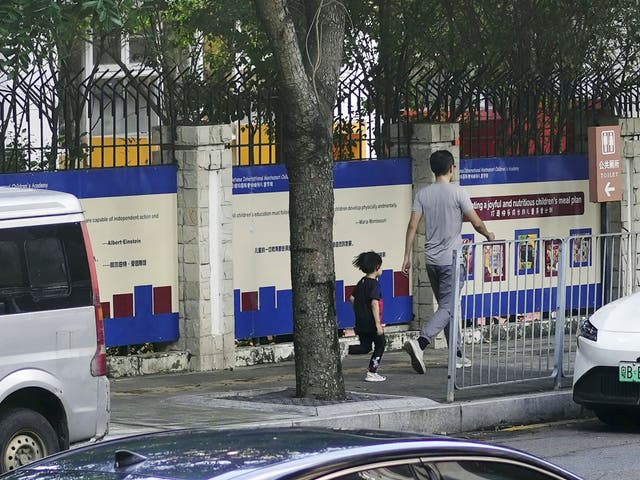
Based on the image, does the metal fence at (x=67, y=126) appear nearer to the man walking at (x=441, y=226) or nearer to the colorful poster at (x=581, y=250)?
the man walking at (x=441, y=226)

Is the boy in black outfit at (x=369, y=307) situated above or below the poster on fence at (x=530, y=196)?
below

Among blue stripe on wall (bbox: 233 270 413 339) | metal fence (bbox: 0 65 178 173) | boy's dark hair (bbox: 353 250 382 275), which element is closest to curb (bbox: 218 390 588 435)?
boy's dark hair (bbox: 353 250 382 275)

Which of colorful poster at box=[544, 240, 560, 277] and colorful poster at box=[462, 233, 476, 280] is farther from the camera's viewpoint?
colorful poster at box=[544, 240, 560, 277]

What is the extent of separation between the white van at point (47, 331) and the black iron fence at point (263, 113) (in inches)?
149

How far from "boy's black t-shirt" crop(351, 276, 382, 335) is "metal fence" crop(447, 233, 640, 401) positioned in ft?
2.93

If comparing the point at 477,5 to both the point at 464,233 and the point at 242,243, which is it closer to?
the point at 464,233

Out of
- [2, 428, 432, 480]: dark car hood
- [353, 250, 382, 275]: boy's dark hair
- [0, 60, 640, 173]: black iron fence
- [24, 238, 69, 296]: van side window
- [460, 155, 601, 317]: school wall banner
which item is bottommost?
[2, 428, 432, 480]: dark car hood

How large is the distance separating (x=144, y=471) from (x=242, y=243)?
445 inches

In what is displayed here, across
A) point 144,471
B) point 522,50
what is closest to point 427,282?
point 522,50

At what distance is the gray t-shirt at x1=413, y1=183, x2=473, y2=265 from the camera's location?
13891mm

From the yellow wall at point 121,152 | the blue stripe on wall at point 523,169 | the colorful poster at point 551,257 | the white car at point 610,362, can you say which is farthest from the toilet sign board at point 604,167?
the white car at point 610,362

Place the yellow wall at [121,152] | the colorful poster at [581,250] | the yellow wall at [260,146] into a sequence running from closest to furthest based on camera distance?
the colorful poster at [581,250], the yellow wall at [121,152], the yellow wall at [260,146]

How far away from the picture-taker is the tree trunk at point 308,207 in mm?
11656

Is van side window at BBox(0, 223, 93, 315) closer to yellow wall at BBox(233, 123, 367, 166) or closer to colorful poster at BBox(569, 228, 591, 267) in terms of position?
colorful poster at BBox(569, 228, 591, 267)
